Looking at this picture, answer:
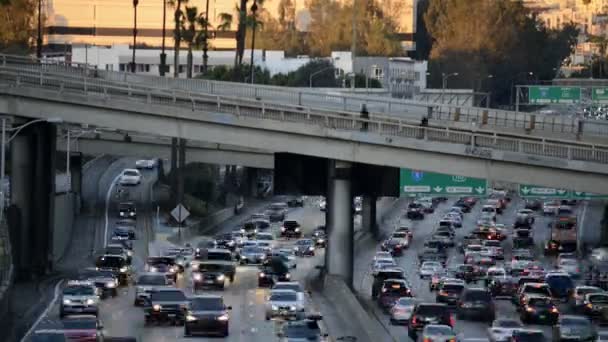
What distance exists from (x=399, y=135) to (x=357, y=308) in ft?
48.5

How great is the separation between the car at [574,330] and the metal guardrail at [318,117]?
15.0m

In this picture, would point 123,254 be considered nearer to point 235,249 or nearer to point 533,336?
point 235,249

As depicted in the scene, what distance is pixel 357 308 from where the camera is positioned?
57.2 m

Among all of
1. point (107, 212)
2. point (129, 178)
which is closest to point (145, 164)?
point (129, 178)

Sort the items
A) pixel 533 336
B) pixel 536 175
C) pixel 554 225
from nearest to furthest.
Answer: pixel 533 336 < pixel 536 175 < pixel 554 225

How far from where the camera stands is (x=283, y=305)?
58.4 m

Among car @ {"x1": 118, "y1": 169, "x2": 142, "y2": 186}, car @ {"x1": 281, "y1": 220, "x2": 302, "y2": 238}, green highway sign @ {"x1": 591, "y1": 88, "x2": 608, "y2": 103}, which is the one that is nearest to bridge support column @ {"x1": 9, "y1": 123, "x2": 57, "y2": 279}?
car @ {"x1": 281, "y1": 220, "x2": 302, "y2": 238}

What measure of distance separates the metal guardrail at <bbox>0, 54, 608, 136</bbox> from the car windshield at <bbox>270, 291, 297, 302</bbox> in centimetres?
1618

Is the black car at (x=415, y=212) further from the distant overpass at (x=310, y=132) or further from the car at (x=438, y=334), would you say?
the car at (x=438, y=334)

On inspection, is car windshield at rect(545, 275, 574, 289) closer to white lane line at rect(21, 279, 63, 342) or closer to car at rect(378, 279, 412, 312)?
car at rect(378, 279, 412, 312)

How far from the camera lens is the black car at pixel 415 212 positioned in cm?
12975

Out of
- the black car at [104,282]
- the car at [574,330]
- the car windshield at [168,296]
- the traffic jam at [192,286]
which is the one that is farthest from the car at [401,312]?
the black car at [104,282]

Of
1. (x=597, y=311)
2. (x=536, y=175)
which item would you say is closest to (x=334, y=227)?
(x=536, y=175)

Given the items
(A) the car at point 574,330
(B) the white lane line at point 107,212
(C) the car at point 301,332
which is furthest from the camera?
(B) the white lane line at point 107,212
